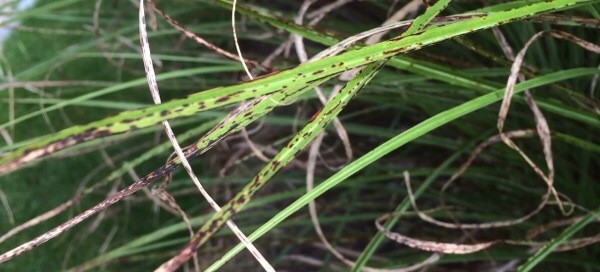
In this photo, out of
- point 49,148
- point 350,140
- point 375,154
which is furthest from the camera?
point 350,140

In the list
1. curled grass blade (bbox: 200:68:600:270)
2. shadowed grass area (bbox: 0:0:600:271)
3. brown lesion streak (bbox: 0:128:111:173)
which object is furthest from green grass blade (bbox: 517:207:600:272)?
brown lesion streak (bbox: 0:128:111:173)

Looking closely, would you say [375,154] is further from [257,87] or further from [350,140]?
[350,140]

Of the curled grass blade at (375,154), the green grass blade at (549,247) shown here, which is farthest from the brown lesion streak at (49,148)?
the green grass blade at (549,247)

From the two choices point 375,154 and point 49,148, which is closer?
point 49,148

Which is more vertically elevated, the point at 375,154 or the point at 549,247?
the point at 375,154

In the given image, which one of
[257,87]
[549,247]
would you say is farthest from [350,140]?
[257,87]

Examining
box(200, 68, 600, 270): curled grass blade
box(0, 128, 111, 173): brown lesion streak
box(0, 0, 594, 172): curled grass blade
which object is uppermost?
box(0, 128, 111, 173): brown lesion streak

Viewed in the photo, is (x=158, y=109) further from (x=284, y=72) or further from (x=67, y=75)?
(x=67, y=75)

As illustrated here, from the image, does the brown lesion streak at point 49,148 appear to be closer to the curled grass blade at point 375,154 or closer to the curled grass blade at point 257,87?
the curled grass blade at point 257,87

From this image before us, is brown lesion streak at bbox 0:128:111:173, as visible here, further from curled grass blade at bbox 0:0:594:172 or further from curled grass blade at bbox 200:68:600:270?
curled grass blade at bbox 200:68:600:270
